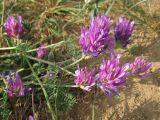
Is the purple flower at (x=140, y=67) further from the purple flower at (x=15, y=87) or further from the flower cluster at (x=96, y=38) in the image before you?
the purple flower at (x=15, y=87)

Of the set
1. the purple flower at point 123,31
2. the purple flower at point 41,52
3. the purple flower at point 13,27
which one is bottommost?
the purple flower at point 41,52

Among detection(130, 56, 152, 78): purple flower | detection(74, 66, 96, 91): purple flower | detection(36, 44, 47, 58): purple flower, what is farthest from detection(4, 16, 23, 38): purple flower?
detection(130, 56, 152, 78): purple flower

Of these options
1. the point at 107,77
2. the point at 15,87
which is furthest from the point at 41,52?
the point at 107,77

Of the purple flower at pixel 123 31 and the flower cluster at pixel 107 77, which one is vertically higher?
the purple flower at pixel 123 31

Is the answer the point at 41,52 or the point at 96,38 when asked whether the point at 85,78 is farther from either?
the point at 41,52

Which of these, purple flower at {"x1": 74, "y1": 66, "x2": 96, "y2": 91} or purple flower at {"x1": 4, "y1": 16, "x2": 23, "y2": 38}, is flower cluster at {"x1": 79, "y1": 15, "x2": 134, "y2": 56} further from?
purple flower at {"x1": 4, "y1": 16, "x2": 23, "y2": 38}

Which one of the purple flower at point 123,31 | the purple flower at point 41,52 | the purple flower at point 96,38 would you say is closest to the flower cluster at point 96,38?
the purple flower at point 96,38

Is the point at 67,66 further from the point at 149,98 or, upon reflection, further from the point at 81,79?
the point at 149,98

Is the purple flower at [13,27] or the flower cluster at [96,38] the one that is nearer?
the flower cluster at [96,38]
